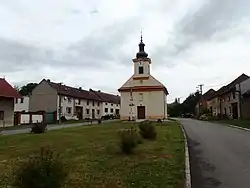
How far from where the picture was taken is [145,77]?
193ft

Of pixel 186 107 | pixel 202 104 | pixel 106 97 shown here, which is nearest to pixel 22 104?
pixel 106 97

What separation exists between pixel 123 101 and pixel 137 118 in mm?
3790

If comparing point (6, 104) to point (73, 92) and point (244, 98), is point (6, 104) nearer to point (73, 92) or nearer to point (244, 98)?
point (73, 92)

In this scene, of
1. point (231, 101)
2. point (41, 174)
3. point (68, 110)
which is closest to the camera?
point (41, 174)

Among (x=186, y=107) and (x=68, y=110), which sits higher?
(x=186, y=107)

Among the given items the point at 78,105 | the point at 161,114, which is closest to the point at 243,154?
the point at 161,114

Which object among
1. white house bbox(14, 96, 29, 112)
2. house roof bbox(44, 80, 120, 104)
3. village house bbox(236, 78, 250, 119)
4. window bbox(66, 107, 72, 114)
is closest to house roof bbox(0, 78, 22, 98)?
house roof bbox(44, 80, 120, 104)

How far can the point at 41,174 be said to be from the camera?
588cm

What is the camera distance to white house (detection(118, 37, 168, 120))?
5806 cm

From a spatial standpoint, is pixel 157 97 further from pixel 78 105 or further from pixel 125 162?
pixel 125 162

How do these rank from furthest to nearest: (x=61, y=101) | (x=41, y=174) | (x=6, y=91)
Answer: (x=61, y=101) < (x=6, y=91) < (x=41, y=174)

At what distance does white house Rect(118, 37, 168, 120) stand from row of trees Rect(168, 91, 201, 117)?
141 ft

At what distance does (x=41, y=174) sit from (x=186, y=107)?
102 meters

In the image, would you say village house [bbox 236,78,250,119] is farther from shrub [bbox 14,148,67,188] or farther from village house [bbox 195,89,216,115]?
shrub [bbox 14,148,67,188]
